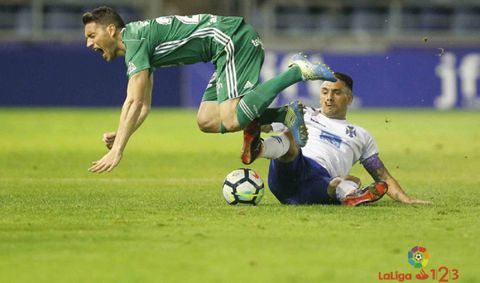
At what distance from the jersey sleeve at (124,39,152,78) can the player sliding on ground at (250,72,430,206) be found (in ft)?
3.66

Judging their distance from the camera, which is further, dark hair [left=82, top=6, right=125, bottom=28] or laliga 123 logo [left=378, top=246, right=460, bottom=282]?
dark hair [left=82, top=6, right=125, bottom=28]

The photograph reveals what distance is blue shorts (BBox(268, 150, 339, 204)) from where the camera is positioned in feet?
34.4

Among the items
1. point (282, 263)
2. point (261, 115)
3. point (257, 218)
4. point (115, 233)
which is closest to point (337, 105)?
point (261, 115)

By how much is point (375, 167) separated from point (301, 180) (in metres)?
0.75

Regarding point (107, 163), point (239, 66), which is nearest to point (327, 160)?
point (239, 66)

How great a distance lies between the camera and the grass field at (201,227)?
6.92m

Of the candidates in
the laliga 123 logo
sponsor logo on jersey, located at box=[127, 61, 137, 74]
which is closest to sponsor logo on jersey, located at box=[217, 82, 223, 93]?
sponsor logo on jersey, located at box=[127, 61, 137, 74]

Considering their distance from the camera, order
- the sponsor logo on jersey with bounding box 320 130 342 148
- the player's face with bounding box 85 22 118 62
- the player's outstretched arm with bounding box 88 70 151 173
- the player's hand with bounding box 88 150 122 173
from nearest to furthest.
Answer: the player's hand with bounding box 88 150 122 173 → the player's outstretched arm with bounding box 88 70 151 173 → the player's face with bounding box 85 22 118 62 → the sponsor logo on jersey with bounding box 320 130 342 148

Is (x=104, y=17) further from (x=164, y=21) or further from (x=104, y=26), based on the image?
(x=164, y=21)

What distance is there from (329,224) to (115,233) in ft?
5.51

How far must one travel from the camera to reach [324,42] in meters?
37.0

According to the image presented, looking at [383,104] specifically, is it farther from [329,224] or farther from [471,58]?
[329,224]

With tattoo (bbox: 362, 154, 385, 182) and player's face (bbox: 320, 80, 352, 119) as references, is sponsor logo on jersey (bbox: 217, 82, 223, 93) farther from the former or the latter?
tattoo (bbox: 362, 154, 385, 182)

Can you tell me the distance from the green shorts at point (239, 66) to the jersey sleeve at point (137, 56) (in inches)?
29.7
